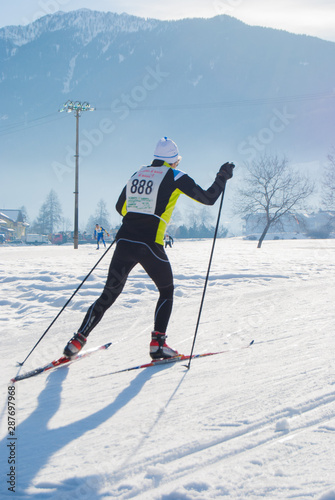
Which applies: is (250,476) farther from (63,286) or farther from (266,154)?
(266,154)

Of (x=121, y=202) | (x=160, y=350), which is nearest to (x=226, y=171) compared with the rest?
(x=121, y=202)

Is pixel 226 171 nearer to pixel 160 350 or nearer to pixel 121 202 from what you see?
pixel 121 202

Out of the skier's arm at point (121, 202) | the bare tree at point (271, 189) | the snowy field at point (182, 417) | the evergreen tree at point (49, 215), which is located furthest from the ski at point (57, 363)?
the evergreen tree at point (49, 215)

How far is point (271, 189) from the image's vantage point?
37438 millimetres

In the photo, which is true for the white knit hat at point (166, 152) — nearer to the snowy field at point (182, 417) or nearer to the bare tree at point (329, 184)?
the snowy field at point (182, 417)

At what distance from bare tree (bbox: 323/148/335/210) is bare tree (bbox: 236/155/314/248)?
4826 millimetres

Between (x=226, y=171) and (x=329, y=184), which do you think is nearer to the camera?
(x=226, y=171)

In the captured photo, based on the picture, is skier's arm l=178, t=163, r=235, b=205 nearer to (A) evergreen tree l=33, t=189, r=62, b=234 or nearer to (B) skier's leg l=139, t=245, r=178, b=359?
(B) skier's leg l=139, t=245, r=178, b=359

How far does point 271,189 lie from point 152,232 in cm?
3652

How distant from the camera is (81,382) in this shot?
8.68ft

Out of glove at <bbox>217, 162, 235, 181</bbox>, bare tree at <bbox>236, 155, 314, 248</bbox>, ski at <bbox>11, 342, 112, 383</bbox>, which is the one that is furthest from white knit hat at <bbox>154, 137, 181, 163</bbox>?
bare tree at <bbox>236, 155, 314, 248</bbox>

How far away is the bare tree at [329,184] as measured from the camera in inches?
1232

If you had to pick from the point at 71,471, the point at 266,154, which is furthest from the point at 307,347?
the point at 266,154

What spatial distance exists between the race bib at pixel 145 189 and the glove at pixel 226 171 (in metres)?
0.46
